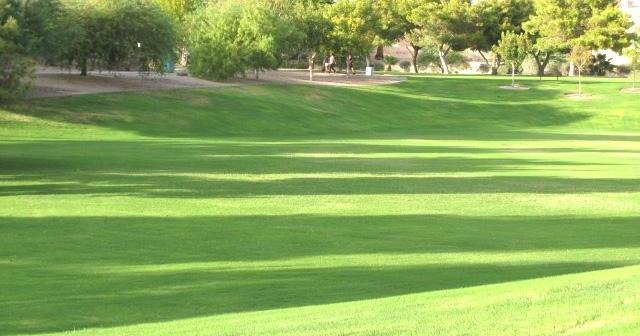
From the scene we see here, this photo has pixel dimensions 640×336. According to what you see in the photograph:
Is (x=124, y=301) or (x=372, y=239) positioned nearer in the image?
(x=124, y=301)

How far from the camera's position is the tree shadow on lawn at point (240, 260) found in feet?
55.9

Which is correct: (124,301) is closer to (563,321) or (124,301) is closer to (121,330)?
(121,330)

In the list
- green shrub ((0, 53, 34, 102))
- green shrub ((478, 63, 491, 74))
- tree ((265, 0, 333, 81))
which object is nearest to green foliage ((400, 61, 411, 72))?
green shrub ((478, 63, 491, 74))

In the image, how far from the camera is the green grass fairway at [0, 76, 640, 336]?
44.1 feet

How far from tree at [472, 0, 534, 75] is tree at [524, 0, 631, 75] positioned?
784 centimetres

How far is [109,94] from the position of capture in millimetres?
67875

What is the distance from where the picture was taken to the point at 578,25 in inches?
A: 4518

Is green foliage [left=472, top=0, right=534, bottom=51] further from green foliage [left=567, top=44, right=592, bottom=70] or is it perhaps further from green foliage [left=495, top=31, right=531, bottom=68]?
green foliage [left=567, top=44, right=592, bottom=70]

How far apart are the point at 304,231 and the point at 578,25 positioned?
311ft

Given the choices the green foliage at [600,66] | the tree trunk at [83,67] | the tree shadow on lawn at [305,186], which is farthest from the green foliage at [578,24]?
the tree shadow on lawn at [305,186]

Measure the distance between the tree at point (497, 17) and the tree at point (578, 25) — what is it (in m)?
7.84

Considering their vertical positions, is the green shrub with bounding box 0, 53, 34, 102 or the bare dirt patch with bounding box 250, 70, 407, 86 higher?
the green shrub with bounding box 0, 53, 34, 102

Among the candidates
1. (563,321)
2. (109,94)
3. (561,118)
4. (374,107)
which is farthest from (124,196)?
(561,118)

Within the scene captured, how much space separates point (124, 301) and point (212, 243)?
6362 mm
